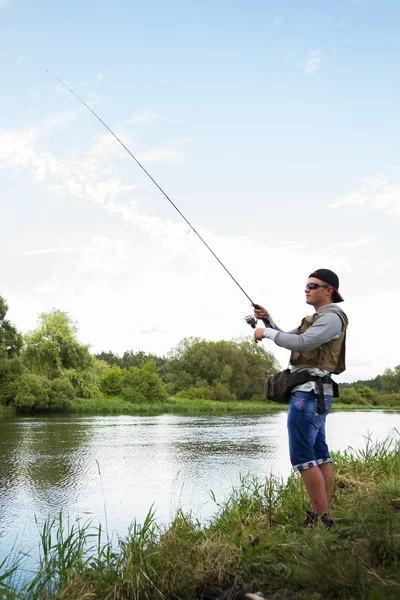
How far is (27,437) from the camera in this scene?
15016 millimetres

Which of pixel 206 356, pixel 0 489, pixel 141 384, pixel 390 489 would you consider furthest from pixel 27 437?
pixel 206 356

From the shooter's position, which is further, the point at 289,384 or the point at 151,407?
the point at 151,407

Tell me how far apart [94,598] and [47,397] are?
26060mm

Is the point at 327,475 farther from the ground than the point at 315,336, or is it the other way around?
the point at 315,336

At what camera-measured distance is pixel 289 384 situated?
3449mm

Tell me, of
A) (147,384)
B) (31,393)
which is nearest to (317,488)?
(31,393)

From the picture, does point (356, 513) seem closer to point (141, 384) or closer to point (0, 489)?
point (0, 489)

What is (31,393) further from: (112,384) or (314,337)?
(314,337)

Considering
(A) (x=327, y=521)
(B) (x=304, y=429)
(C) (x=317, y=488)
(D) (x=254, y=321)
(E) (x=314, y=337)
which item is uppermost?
(D) (x=254, y=321)

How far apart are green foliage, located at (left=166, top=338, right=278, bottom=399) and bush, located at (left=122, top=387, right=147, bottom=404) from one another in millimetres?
10684

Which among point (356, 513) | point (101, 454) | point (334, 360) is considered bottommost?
point (101, 454)

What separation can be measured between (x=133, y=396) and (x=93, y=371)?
16.6ft

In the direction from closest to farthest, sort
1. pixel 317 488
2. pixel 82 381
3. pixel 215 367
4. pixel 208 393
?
1. pixel 317 488
2. pixel 82 381
3. pixel 208 393
4. pixel 215 367

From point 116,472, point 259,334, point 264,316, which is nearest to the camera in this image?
point 259,334
